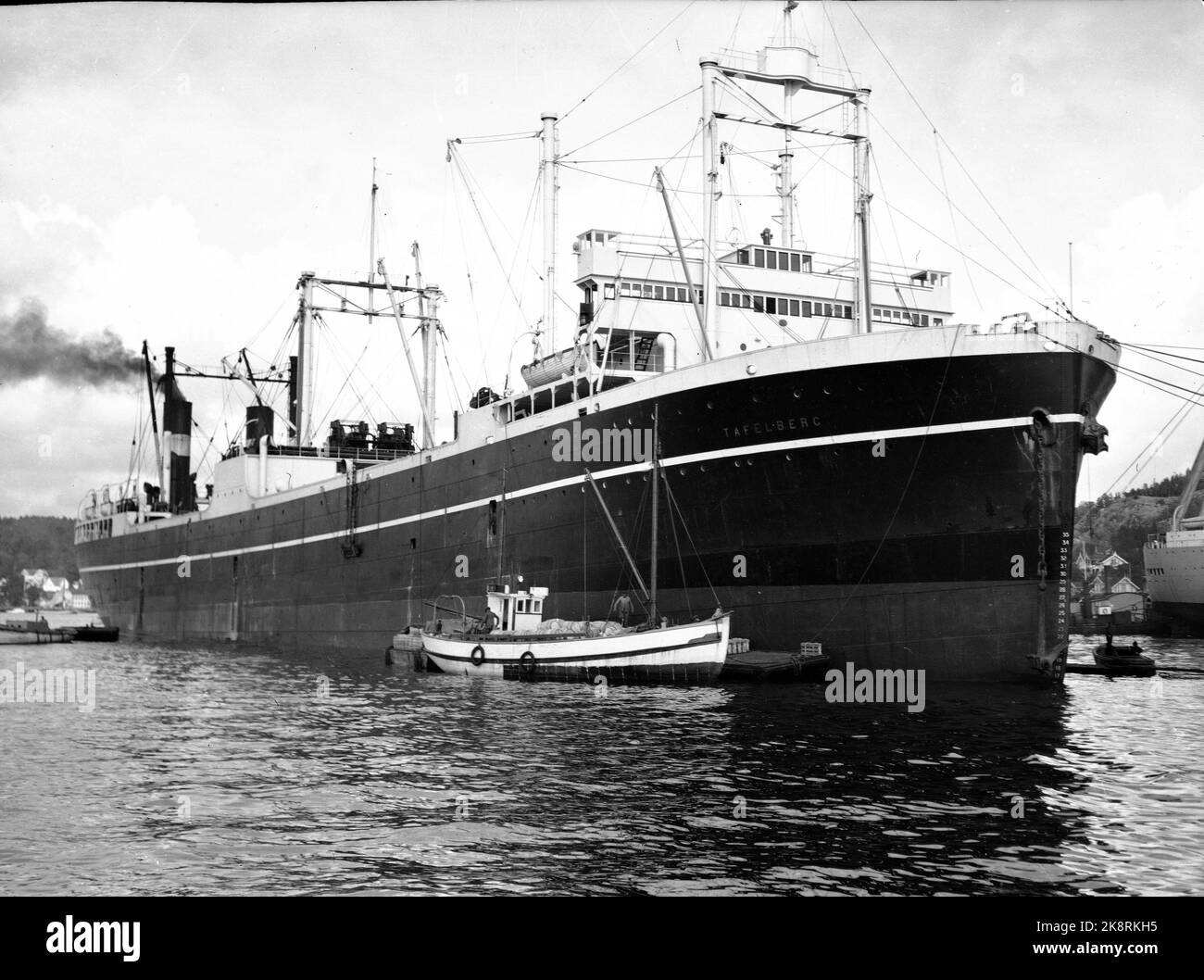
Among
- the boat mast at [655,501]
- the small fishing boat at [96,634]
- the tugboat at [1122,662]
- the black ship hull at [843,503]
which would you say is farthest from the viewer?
the small fishing boat at [96,634]

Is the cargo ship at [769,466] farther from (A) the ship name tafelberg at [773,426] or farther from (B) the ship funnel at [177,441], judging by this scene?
(B) the ship funnel at [177,441]

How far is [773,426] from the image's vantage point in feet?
96.6

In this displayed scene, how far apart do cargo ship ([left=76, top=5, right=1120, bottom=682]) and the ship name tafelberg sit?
0.09 meters

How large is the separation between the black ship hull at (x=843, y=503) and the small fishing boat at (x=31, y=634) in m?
43.7

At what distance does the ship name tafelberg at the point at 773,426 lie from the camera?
2892 cm

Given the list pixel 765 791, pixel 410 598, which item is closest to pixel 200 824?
pixel 765 791

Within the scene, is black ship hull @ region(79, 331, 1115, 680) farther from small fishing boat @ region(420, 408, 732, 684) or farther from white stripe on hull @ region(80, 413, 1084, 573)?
small fishing boat @ region(420, 408, 732, 684)

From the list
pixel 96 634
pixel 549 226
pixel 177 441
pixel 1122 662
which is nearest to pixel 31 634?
pixel 96 634

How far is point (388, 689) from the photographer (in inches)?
→ 1244

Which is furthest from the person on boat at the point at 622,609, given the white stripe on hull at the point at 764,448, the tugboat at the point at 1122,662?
the tugboat at the point at 1122,662

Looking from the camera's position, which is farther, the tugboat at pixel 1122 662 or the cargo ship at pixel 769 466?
the tugboat at pixel 1122 662

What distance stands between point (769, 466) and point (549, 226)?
53.9ft
